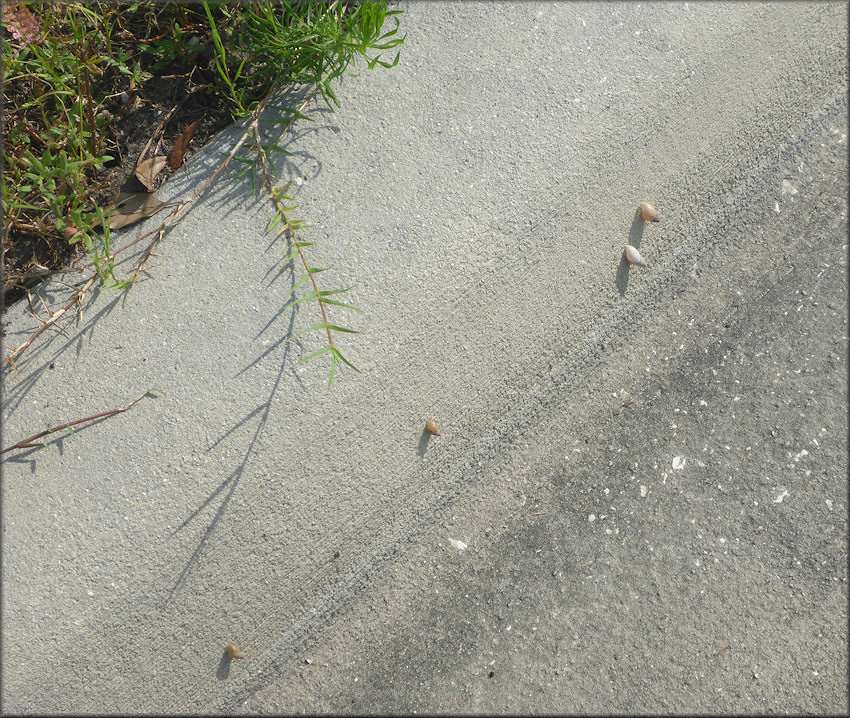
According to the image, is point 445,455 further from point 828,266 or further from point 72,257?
point 828,266

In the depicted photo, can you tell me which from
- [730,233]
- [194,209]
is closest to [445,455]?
[194,209]

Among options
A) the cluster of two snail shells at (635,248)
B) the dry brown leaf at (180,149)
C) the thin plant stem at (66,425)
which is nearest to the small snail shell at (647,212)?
the cluster of two snail shells at (635,248)

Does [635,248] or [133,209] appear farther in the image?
[635,248]

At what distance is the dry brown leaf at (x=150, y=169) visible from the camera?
2.01 meters

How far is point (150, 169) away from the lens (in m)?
2.03

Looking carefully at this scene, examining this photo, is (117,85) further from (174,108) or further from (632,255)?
(632,255)

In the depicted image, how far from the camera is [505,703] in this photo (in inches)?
76.3

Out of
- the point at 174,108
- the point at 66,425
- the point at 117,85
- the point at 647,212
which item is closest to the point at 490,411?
the point at 647,212

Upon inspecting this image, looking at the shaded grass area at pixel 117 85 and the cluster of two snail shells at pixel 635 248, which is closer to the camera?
the shaded grass area at pixel 117 85

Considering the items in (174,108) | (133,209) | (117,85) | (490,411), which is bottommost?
(490,411)

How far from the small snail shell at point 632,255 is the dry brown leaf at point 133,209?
1705mm

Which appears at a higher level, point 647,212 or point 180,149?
point 180,149

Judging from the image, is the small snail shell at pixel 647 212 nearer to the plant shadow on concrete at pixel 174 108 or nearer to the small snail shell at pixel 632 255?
the small snail shell at pixel 632 255

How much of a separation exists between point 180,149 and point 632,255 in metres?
1.71
